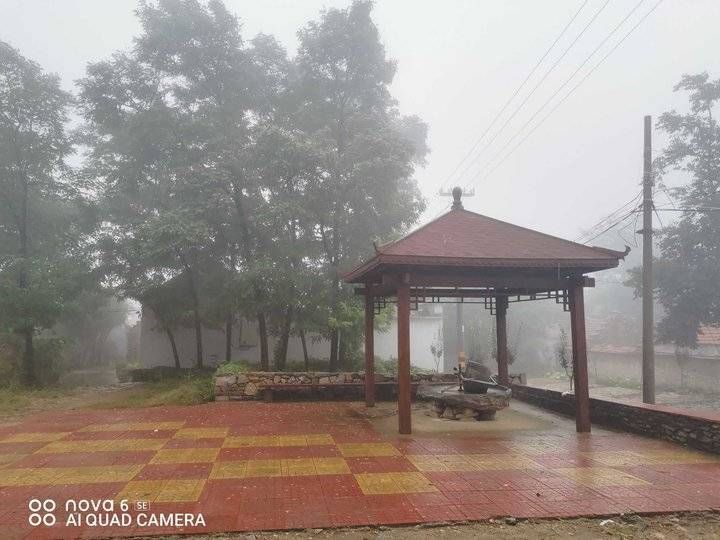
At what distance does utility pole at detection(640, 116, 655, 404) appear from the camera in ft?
40.1

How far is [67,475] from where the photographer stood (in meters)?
5.97

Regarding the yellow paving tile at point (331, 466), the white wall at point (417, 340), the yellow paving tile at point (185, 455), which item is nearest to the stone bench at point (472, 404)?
the yellow paving tile at point (331, 466)

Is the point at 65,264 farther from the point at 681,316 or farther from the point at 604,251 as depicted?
the point at 681,316

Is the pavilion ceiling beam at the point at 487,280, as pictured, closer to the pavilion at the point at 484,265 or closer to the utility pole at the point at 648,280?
the pavilion at the point at 484,265

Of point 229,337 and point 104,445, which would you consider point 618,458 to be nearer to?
point 104,445

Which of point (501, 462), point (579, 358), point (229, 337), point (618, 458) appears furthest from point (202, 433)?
point (229, 337)

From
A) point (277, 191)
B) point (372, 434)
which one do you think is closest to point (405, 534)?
point (372, 434)

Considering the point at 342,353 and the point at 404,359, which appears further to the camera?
the point at 342,353

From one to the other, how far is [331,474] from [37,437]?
218 inches

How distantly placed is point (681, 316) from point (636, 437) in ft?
48.4

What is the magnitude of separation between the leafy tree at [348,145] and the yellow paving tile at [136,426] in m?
5.86

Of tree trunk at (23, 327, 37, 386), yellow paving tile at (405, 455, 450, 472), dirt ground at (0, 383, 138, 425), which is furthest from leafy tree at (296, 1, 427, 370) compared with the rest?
tree trunk at (23, 327, 37, 386)

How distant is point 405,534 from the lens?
14.4ft

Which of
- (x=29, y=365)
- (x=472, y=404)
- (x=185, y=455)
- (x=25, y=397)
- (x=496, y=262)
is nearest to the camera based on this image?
(x=185, y=455)
